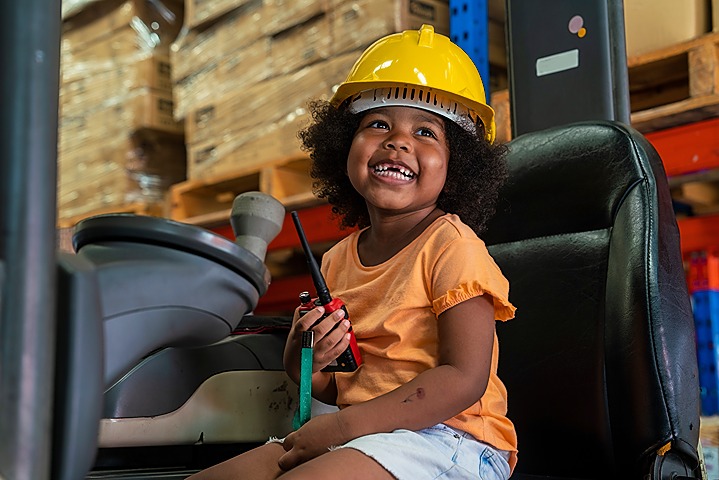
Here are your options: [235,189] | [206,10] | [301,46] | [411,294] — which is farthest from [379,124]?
[206,10]

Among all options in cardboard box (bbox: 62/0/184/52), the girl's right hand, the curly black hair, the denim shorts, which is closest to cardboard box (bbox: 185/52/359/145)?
cardboard box (bbox: 62/0/184/52)

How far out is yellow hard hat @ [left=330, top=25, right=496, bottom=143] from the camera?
137 cm

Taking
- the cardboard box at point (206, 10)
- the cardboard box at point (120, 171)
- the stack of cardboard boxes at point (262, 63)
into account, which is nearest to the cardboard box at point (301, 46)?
the stack of cardboard boxes at point (262, 63)

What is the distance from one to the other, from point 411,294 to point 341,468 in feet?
1.02

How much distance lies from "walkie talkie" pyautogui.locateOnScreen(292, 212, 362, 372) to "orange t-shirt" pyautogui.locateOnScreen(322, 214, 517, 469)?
0.03 metres

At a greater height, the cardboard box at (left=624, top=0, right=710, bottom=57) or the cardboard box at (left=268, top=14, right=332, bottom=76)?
the cardboard box at (left=268, top=14, right=332, bottom=76)

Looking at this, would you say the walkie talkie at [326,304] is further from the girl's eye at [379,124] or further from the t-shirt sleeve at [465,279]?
the girl's eye at [379,124]

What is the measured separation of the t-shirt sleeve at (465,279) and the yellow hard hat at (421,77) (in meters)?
0.24

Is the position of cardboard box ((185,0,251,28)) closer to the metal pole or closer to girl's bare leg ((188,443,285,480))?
girl's bare leg ((188,443,285,480))

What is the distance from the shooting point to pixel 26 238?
1.51 ft

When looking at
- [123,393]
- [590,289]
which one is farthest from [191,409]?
[590,289]

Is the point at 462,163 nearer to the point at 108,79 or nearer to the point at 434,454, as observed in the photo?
the point at 434,454

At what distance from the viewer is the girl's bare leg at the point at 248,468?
3.86ft

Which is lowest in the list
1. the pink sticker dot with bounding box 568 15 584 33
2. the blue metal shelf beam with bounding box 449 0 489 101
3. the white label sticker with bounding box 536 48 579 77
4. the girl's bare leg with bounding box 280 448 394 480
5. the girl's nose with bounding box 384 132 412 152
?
the girl's bare leg with bounding box 280 448 394 480
